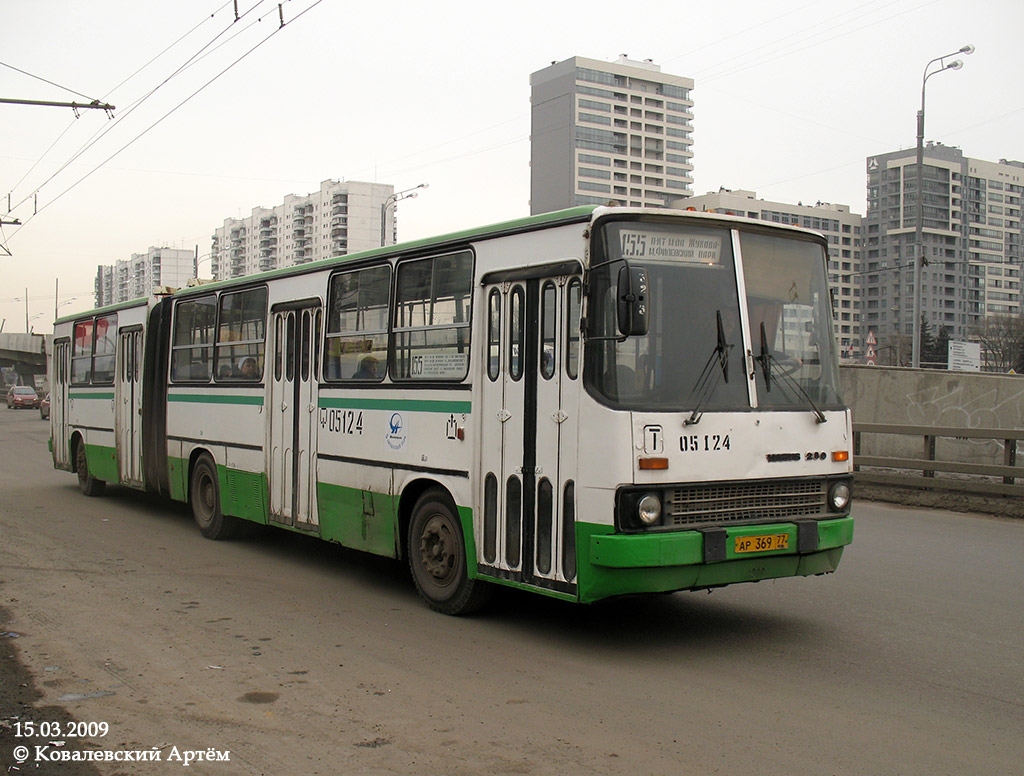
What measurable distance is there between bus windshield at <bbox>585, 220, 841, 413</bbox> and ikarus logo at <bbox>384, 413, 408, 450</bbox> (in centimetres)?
236

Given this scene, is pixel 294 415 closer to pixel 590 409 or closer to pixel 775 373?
pixel 590 409

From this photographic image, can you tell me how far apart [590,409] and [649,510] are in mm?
747

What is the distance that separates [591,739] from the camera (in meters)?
5.16

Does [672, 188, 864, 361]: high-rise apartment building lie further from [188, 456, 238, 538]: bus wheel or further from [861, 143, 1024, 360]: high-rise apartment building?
[188, 456, 238, 538]: bus wheel

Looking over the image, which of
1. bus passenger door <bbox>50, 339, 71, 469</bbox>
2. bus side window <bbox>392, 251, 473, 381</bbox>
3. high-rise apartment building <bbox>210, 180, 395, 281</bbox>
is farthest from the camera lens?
high-rise apartment building <bbox>210, 180, 395, 281</bbox>

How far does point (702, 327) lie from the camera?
6898 mm

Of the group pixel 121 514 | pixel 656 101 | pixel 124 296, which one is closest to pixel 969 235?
pixel 656 101

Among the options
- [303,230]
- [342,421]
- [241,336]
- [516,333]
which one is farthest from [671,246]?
[303,230]

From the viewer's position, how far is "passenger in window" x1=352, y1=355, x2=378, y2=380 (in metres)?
9.10

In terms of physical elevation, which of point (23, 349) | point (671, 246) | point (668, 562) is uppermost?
point (23, 349)

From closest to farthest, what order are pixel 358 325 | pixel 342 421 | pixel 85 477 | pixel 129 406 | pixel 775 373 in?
pixel 775 373 < pixel 358 325 < pixel 342 421 < pixel 129 406 < pixel 85 477

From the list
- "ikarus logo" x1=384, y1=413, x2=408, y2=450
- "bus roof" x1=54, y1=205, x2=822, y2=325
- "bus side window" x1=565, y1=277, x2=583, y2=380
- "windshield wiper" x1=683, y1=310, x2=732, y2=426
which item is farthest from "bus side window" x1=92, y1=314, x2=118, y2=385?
"windshield wiper" x1=683, y1=310, x2=732, y2=426

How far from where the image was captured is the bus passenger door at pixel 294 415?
10.2 metres

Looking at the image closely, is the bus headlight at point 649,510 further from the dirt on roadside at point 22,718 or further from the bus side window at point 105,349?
the bus side window at point 105,349
